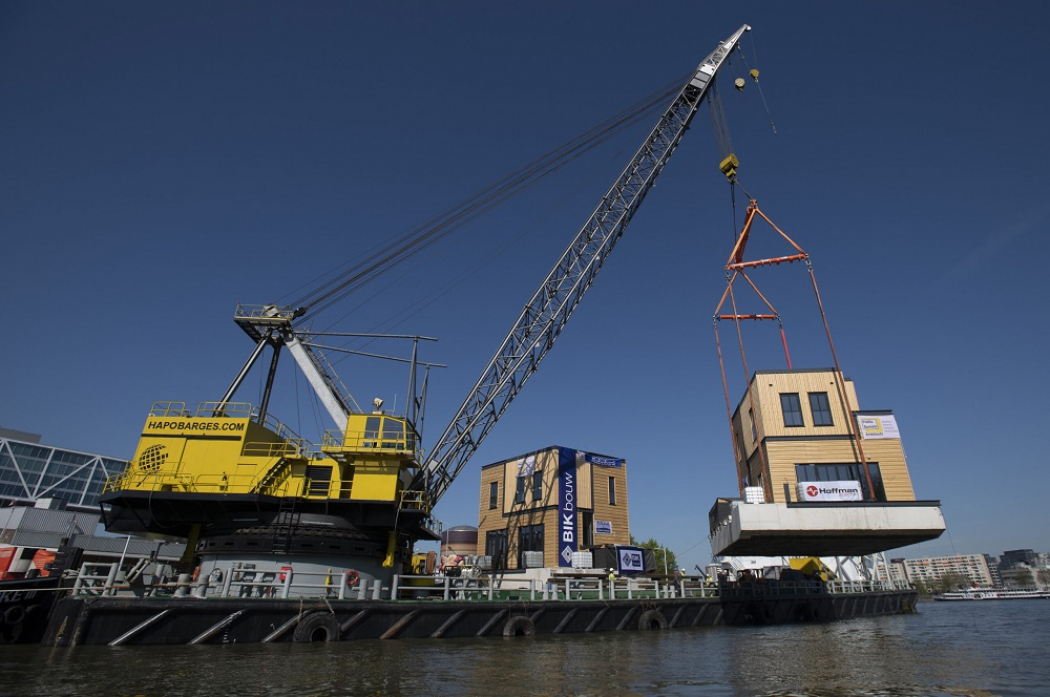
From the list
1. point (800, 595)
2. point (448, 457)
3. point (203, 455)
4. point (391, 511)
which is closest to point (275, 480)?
point (203, 455)

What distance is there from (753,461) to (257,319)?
28731mm

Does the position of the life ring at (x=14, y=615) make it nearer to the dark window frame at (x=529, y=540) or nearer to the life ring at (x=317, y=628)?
the life ring at (x=317, y=628)

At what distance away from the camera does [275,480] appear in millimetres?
22344

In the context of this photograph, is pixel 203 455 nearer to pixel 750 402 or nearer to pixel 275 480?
pixel 275 480

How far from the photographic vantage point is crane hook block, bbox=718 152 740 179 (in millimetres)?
34125

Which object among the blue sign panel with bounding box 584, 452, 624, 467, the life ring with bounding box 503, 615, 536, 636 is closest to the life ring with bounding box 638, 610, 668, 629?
the life ring with bounding box 503, 615, 536, 636

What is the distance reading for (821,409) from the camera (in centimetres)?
2773

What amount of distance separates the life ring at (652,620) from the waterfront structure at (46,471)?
10137cm

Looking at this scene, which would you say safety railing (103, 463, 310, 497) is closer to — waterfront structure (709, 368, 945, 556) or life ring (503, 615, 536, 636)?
life ring (503, 615, 536, 636)

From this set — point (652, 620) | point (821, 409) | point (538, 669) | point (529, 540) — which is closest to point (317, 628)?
point (538, 669)

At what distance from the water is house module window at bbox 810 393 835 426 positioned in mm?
10526

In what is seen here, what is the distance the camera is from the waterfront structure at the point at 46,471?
311ft

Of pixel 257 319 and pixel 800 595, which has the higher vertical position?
pixel 257 319

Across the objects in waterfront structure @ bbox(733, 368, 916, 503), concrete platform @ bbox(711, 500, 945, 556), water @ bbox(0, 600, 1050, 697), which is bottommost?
water @ bbox(0, 600, 1050, 697)
